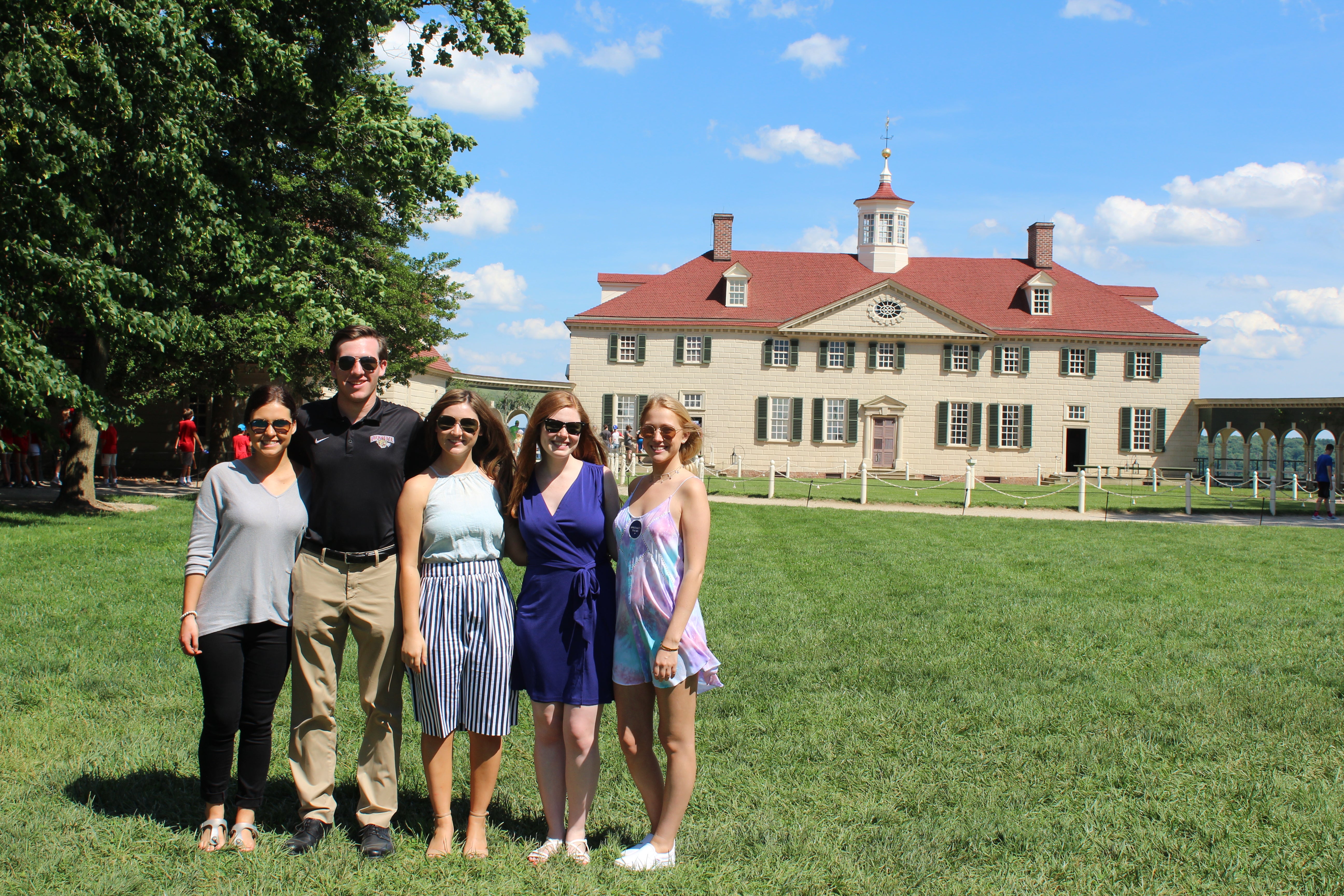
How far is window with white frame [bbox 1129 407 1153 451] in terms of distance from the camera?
40062 mm

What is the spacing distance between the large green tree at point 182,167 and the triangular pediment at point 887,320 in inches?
960

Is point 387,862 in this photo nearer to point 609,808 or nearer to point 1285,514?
point 609,808

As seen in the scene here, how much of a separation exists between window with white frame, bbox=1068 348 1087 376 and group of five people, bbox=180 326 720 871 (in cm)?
4011

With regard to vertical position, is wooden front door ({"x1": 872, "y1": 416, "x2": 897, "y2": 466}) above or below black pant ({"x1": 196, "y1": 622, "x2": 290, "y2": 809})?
above

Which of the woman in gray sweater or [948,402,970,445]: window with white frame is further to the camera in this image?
[948,402,970,445]: window with white frame

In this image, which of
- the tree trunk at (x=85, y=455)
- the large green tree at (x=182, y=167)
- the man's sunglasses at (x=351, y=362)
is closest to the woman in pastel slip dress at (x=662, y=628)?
the man's sunglasses at (x=351, y=362)

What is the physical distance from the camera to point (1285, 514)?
2177 cm

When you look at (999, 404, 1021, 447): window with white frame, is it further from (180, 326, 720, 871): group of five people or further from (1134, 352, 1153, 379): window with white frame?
(180, 326, 720, 871): group of five people

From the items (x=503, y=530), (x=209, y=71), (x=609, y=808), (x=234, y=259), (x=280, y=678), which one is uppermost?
(x=209, y=71)

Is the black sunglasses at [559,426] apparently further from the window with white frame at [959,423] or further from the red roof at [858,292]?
the window with white frame at [959,423]

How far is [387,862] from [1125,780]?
11.2 feet

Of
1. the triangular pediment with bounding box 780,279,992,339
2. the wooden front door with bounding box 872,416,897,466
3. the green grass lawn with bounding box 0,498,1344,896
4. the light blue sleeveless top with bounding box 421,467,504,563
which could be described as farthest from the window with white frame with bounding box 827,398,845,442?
the light blue sleeveless top with bounding box 421,467,504,563

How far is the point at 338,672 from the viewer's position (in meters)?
3.82

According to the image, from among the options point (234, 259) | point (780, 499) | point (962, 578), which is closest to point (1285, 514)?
point (780, 499)
